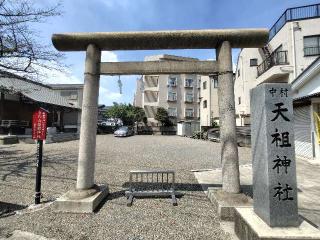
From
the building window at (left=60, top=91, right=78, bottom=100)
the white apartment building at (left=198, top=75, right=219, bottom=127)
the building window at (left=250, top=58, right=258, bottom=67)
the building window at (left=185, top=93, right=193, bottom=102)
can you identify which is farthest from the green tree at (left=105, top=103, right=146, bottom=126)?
the building window at (left=250, top=58, right=258, bottom=67)

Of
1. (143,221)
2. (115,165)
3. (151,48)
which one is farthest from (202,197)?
(115,165)

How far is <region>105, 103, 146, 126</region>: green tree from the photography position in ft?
143

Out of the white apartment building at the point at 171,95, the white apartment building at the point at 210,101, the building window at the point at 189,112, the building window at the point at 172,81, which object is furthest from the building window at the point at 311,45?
the building window at the point at 189,112

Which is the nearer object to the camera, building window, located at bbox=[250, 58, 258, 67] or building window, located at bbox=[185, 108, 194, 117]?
building window, located at bbox=[250, 58, 258, 67]

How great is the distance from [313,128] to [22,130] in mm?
24246

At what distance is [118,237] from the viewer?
427cm

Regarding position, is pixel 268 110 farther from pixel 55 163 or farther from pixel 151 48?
pixel 55 163

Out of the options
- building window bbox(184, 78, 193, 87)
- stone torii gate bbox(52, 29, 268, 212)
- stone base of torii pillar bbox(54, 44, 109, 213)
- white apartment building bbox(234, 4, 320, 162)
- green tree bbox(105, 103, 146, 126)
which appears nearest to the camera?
stone torii gate bbox(52, 29, 268, 212)

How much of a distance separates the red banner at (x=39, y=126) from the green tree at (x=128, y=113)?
121 feet

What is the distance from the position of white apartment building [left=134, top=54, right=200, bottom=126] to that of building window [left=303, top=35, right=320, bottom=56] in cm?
2658

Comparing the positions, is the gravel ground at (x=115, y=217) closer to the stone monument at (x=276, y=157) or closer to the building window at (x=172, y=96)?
the stone monument at (x=276, y=157)

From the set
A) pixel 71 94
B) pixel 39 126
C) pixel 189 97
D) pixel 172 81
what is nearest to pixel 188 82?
pixel 189 97

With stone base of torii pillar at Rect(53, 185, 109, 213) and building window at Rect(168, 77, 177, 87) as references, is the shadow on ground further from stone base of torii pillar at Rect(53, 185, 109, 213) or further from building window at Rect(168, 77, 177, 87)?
building window at Rect(168, 77, 177, 87)

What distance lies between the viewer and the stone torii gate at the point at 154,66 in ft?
19.0
